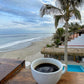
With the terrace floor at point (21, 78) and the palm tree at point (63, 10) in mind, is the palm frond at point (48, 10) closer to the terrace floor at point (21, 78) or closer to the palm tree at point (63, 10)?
the palm tree at point (63, 10)

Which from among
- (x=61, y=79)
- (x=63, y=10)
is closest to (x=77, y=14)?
Result: (x=63, y=10)

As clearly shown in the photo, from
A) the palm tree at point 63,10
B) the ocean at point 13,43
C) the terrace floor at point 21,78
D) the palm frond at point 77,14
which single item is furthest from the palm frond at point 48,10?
the ocean at point 13,43

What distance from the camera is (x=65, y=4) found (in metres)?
4.50

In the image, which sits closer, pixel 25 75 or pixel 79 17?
pixel 25 75

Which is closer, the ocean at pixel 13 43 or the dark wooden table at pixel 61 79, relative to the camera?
the dark wooden table at pixel 61 79

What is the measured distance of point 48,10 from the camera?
4.73m

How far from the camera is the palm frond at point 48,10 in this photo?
4652 mm

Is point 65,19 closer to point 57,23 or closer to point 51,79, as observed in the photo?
point 57,23

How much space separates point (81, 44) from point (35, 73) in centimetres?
870

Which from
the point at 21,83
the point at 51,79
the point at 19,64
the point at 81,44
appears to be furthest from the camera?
the point at 81,44

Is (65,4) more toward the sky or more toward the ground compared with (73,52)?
more toward the sky

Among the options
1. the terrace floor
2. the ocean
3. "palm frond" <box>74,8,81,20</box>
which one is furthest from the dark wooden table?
the ocean

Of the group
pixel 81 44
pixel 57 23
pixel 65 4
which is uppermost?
pixel 65 4

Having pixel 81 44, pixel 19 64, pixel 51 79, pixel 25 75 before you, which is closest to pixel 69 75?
pixel 51 79
